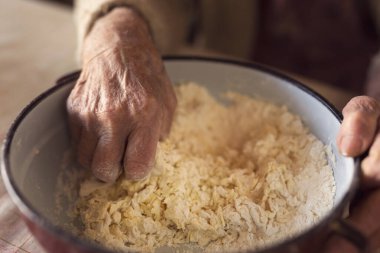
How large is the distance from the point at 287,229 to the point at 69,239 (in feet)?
0.82

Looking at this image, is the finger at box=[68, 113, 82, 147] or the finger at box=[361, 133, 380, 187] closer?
the finger at box=[361, 133, 380, 187]

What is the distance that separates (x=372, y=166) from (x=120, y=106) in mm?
285

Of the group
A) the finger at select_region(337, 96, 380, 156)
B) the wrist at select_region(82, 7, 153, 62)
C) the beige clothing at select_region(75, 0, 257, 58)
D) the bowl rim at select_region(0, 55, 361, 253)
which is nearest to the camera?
the bowl rim at select_region(0, 55, 361, 253)

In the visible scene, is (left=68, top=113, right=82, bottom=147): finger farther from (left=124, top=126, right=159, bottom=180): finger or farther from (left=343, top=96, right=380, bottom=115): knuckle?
(left=343, top=96, right=380, bottom=115): knuckle

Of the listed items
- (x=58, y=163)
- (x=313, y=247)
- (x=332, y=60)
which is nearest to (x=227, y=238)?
(x=313, y=247)

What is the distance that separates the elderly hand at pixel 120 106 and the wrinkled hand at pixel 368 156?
0.22 m

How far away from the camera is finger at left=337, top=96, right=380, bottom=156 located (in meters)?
0.47

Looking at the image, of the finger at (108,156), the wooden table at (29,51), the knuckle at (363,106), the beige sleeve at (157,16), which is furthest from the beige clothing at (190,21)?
the knuckle at (363,106)

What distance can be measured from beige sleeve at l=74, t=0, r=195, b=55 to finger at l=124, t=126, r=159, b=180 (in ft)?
0.82

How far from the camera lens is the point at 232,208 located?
1.76 feet

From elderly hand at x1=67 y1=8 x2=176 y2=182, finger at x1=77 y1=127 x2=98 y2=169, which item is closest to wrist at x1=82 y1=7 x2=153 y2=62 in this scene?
elderly hand at x1=67 y1=8 x2=176 y2=182

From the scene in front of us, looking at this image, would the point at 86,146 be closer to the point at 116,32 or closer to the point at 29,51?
the point at 116,32

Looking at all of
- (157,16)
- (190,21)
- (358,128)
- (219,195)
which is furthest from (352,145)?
(190,21)

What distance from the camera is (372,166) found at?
46cm
